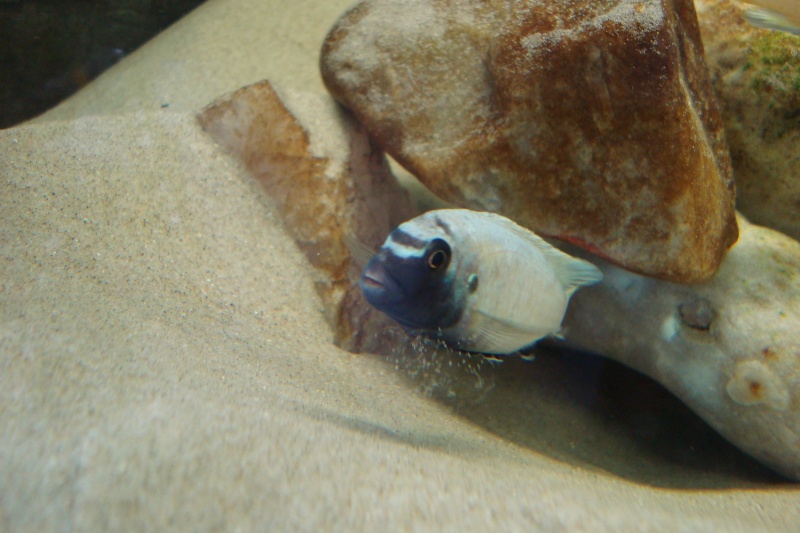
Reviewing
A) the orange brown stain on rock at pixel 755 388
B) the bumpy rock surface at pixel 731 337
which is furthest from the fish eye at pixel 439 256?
the orange brown stain on rock at pixel 755 388

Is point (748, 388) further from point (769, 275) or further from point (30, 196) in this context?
point (30, 196)

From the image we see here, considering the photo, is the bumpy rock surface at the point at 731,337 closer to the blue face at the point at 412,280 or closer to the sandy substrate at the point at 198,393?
the sandy substrate at the point at 198,393

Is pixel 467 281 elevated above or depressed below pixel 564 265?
above

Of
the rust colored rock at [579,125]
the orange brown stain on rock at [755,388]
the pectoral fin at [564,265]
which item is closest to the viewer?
the pectoral fin at [564,265]

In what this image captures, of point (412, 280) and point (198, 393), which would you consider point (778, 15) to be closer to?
point (412, 280)

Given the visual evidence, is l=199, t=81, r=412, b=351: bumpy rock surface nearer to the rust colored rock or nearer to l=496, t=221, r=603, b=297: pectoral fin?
the rust colored rock

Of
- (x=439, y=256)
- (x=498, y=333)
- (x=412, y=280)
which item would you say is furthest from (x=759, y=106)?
(x=412, y=280)

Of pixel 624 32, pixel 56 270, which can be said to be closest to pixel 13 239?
pixel 56 270
